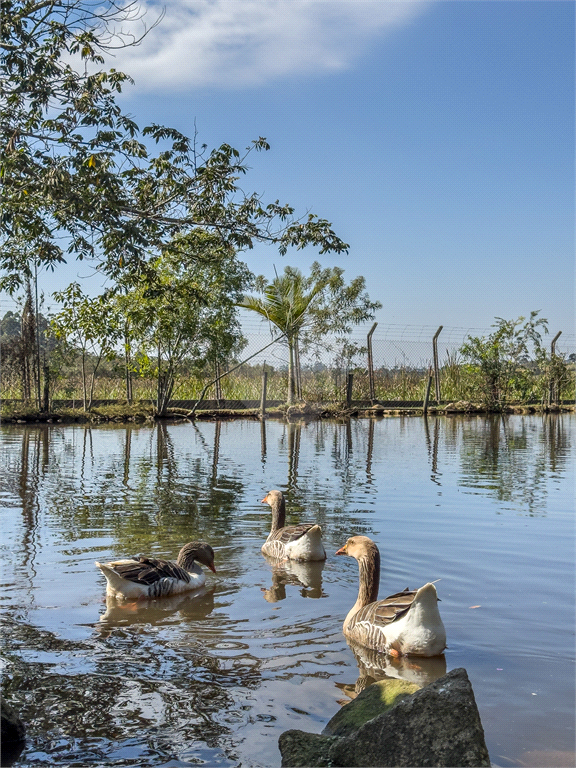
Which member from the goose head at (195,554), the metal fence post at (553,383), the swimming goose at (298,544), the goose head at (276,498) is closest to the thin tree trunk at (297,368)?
the metal fence post at (553,383)

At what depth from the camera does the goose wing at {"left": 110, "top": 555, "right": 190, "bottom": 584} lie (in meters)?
5.81

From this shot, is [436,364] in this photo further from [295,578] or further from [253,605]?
[253,605]

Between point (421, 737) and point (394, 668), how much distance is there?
1.59 m

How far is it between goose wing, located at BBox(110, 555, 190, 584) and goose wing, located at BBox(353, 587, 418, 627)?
5.60 ft

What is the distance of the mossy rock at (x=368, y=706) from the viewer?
3.43m

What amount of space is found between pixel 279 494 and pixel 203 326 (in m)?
17.6

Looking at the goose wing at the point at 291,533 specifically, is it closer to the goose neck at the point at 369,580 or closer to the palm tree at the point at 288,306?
the goose neck at the point at 369,580

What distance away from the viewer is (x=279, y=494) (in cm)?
817

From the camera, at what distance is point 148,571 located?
5.87 m

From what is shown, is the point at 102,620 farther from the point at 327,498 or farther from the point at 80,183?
the point at 327,498

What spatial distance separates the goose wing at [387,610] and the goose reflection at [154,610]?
1300 millimetres

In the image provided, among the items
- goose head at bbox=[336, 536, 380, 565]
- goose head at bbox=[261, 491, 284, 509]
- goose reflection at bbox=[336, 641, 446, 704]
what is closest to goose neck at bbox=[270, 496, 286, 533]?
goose head at bbox=[261, 491, 284, 509]

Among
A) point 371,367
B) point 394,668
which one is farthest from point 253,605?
point 371,367

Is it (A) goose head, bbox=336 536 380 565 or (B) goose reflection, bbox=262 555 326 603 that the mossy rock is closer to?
(A) goose head, bbox=336 536 380 565
